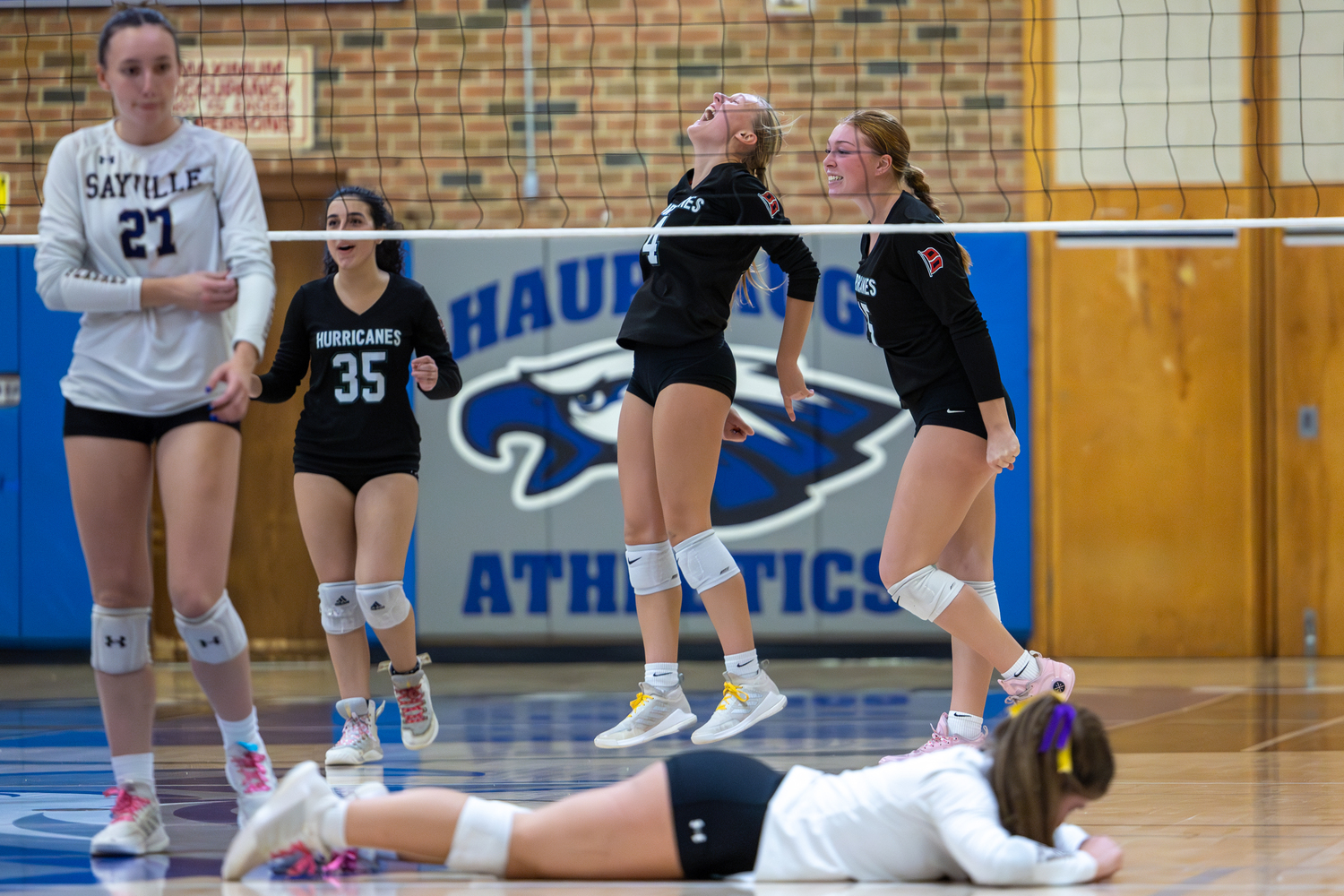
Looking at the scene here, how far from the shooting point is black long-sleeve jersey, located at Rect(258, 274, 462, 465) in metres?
4.15

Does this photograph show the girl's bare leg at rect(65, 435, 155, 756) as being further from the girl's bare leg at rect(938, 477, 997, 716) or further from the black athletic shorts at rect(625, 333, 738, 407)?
the girl's bare leg at rect(938, 477, 997, 716)

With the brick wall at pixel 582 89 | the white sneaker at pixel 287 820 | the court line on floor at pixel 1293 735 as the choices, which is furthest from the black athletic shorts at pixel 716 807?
the brick wall at pixel 582 89

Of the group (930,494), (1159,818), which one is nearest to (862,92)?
(930,494)

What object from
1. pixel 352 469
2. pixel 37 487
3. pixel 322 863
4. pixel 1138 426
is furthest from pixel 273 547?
pixel 322 863

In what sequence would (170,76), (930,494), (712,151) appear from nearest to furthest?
(170,76) → (930,494) → (712,151)

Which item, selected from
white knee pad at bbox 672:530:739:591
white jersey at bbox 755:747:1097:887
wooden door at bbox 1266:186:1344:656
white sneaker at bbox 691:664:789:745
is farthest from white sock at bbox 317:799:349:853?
wooden door at bbox 1266:186:1344:656

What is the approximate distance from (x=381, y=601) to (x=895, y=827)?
2.12 meters

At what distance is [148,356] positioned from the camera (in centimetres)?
277

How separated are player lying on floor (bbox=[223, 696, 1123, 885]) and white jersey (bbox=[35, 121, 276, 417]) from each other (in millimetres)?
887

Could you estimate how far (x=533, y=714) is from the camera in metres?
5.39

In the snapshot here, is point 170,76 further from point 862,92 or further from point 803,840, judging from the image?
point 862,92

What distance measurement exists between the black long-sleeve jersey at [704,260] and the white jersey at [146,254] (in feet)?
3.98

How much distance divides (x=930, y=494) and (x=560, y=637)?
4.06 meters

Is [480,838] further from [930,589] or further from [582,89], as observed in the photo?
[582,89]
